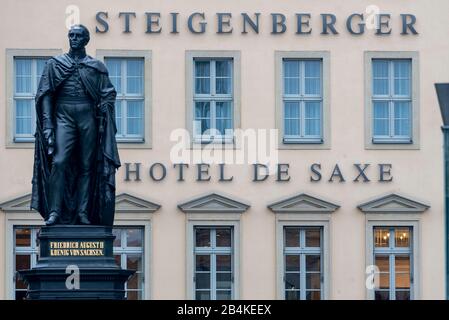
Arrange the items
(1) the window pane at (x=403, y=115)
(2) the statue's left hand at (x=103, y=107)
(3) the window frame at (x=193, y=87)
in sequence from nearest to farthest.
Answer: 1. (2) the statue's left hand at (x=103, y=107)
2. (3) the window frame at (x=193, y=87)
3. (1) the window pane at (x=403, y=115)

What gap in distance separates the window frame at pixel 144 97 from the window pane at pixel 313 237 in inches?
129

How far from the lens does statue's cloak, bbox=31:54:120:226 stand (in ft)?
85.8

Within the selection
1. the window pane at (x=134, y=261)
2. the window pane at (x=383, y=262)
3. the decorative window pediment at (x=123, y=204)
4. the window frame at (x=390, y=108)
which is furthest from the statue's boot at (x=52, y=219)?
the window frame at (x=390, y=108)

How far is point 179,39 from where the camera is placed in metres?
39.6

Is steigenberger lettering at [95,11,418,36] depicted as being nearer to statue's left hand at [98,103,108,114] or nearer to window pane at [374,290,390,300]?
window pane at [374,290,390,300]

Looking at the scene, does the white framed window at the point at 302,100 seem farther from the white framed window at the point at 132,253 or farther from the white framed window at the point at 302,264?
the white framed window at the point at 132,253

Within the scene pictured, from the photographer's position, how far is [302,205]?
3947 centimetres

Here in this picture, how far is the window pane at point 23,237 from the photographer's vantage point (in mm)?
39094

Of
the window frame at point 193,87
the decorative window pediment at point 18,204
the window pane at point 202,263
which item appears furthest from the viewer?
the window frame at point 193,87

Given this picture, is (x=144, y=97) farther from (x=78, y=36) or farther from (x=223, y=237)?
(x=78, y=36)

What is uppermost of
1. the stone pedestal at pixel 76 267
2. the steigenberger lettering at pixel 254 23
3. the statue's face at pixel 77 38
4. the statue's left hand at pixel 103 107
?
the steigenberger lettering at pixel 254 23

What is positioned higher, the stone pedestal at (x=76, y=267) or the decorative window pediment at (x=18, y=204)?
the decorative window pediment at (x=18, y=204)

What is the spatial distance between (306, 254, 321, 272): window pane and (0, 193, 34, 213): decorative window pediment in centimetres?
512
